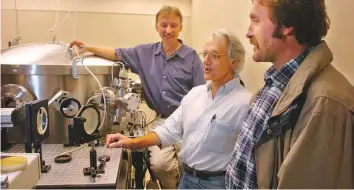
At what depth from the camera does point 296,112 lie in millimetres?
850

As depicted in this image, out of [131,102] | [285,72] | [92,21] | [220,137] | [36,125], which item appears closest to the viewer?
[285,72]

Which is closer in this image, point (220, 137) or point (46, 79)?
point (220, 137)

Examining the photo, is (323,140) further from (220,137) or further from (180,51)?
(180,51)

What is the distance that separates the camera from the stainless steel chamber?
1.70 metres

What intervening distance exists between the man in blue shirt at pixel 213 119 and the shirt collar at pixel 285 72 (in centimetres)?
51

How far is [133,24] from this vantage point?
13.1 feet

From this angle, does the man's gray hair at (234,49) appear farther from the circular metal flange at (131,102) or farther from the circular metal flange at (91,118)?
the circular metal flange at (91,118)

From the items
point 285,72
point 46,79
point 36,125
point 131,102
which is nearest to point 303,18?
point 285,72

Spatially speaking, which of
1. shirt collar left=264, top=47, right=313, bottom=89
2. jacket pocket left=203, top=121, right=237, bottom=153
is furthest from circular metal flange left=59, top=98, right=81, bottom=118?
shirt collar left=264, top=47, right=313, bottom=89

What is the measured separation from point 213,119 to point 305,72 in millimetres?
723

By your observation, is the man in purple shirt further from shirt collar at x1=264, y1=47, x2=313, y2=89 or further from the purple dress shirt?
shirt collar at x1=264, y1=47, x2=313, y2=89

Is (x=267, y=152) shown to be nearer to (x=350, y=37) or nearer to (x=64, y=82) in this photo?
(x=350, y=37)

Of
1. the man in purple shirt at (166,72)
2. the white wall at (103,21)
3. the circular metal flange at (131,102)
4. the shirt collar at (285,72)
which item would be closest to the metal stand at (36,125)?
the circular metal flange at (131,102)

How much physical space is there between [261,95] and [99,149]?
0.92 meters
